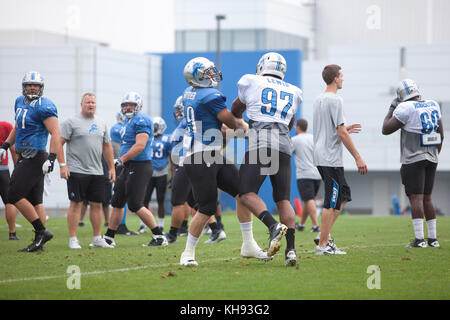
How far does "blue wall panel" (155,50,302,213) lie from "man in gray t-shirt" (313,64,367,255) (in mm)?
31750

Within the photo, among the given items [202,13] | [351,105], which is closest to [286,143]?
[351,105]

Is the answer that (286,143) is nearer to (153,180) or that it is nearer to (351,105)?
(153,180)

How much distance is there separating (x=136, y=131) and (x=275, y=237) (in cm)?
455

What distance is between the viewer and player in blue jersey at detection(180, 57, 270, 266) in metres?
7.64

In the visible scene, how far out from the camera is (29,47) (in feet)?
139

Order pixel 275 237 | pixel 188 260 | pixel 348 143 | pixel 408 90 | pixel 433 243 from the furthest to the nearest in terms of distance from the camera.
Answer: pixel 408 90
pixel 433 243
pixel 348 143
pixel 188 260
pixel 275 237

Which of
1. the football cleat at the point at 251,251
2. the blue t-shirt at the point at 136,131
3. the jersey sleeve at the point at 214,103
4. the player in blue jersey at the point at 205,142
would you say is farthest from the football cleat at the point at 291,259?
the blue t-shirt at the point at 136,131

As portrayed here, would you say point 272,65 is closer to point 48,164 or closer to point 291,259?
point 291,259

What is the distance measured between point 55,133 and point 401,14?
54.0 m

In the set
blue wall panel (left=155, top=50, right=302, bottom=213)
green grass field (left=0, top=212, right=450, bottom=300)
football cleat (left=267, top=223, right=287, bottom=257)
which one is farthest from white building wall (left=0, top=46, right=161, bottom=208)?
football cleat (left=267, top=223, right=287, bottom=257)

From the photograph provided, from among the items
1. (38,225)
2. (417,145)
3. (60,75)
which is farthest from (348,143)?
(60,75)

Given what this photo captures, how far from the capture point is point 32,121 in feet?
32.1

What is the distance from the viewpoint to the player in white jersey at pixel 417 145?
32.6 feet

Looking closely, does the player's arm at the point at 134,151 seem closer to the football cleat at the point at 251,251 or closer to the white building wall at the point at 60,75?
the football cleat at the point at 251,251
